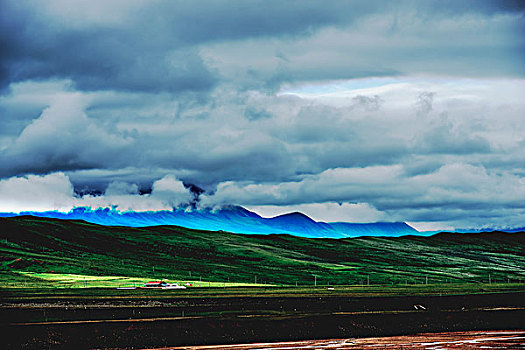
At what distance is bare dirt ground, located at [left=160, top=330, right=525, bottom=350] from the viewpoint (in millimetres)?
68963

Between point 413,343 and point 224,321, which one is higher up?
point 224,321

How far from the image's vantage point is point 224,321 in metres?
89.6

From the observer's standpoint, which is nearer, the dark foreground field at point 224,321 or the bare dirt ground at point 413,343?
the bare dirt ground at point 413,343

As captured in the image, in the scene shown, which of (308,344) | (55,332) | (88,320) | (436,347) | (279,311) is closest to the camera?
(436,347)

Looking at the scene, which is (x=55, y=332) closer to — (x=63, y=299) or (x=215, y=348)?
(x=215, y=348)

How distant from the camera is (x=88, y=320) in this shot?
94.5 meters

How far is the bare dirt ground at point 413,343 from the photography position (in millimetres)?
68963

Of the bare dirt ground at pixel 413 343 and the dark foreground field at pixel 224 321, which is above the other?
the dark foreground field at pixel 224 321

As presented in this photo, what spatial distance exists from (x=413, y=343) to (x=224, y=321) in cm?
2681

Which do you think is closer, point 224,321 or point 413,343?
point 413,343

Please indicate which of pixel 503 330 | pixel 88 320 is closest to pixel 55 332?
pixel 88 320

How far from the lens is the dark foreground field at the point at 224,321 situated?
76.3 m

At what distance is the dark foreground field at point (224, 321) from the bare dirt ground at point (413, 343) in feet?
12.1

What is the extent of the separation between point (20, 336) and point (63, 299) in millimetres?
67763
